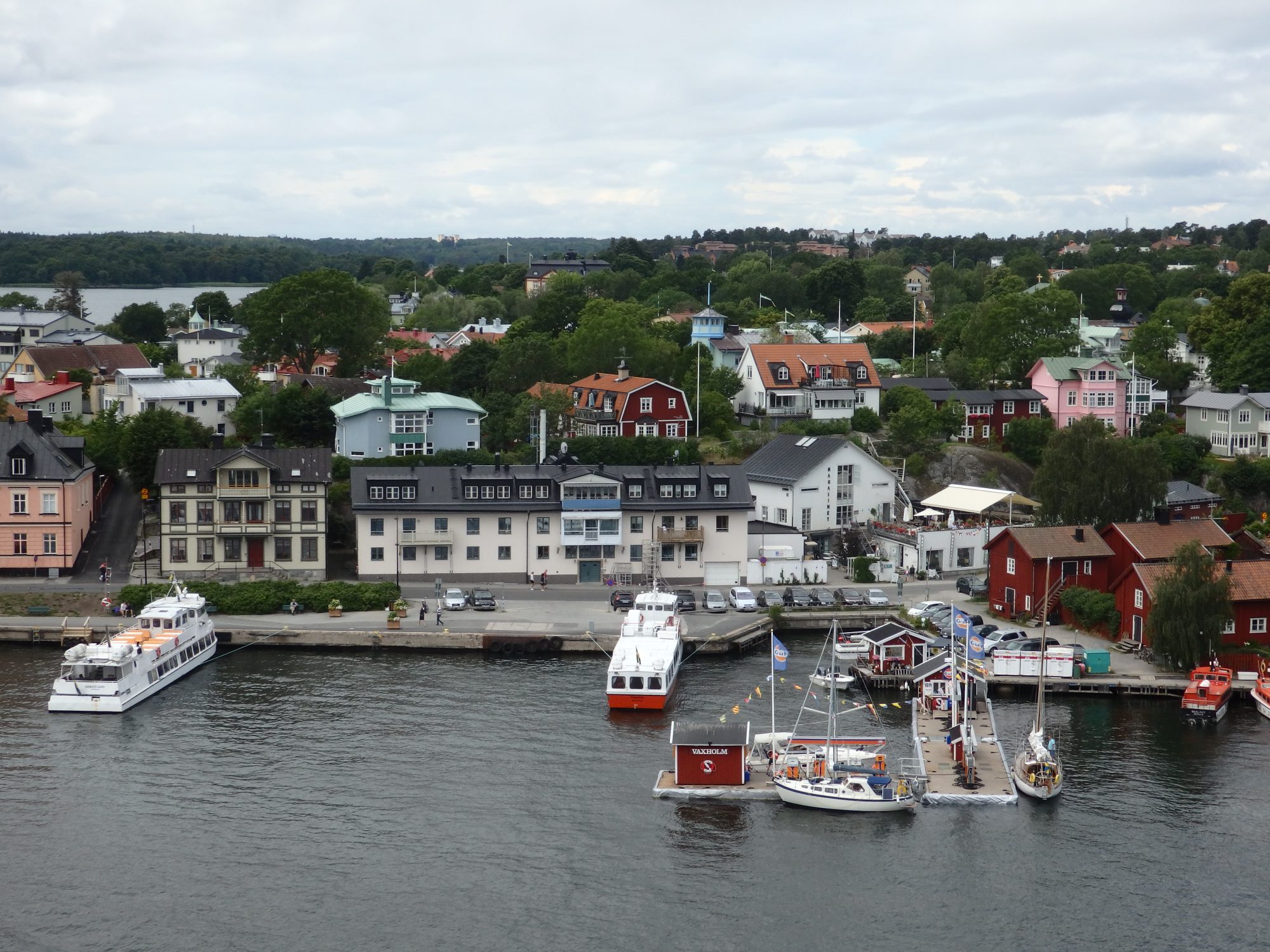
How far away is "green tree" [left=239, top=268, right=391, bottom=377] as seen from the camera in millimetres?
88875

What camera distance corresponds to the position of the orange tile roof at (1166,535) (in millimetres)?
54344

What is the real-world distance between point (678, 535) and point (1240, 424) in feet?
122

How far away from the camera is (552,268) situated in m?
172

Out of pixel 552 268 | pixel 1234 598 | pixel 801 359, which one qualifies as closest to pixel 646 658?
pixel 1234 598

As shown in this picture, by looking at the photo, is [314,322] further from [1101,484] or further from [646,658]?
[646,658]

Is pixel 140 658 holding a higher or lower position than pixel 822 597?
lower

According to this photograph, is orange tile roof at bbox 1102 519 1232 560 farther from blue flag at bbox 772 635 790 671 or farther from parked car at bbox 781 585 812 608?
blue flag at bbox 772 635 790 671

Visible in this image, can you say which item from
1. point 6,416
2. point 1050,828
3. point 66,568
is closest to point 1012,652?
point 1050,828

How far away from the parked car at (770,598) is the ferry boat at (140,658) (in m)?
20.4

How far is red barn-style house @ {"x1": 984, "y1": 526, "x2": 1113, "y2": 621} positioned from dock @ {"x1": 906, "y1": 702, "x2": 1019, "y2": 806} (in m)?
9.90

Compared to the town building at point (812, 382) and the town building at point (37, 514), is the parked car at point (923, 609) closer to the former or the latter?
the town building at point (812, 382)

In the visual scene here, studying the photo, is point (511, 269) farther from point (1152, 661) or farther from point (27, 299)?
point (1152, 661)

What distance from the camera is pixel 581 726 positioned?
4431cm

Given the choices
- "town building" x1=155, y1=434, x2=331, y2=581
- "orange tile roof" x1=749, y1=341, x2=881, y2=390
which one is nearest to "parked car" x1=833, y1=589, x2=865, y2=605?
"town building" x1=155, y1=434, x2=331, y2=581
